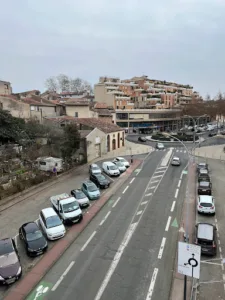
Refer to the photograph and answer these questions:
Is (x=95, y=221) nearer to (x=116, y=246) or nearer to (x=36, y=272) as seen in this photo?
(x=116, y=246)

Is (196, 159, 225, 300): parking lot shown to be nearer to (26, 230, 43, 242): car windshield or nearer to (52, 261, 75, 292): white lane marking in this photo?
(52, 261, 75, 292): white lane marking

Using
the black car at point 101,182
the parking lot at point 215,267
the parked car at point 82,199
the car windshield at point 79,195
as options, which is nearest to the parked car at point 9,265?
the parked car at point 82,199

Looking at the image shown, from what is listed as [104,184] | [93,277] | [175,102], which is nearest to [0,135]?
[104,184]

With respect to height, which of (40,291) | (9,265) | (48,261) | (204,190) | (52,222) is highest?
(204,190)

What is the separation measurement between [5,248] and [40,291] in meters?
3.83

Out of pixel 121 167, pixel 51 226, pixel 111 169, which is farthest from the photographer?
pixel 121 167

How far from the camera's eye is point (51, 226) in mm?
18359

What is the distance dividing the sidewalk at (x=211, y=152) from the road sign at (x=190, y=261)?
3748 centimetres

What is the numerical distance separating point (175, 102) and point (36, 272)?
338 feet

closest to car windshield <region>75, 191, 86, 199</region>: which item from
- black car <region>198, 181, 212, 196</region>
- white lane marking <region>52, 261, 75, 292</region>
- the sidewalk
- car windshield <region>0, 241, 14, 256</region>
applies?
white lane marking <region>52, 261, 75, 292</region>

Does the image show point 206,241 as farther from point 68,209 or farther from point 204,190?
point 68,209

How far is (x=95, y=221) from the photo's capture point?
20.9 metres

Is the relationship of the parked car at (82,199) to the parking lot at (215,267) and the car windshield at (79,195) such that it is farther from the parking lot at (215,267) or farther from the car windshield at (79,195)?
the parking lot at (215,267)

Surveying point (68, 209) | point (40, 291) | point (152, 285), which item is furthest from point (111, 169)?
point (40, 291)
